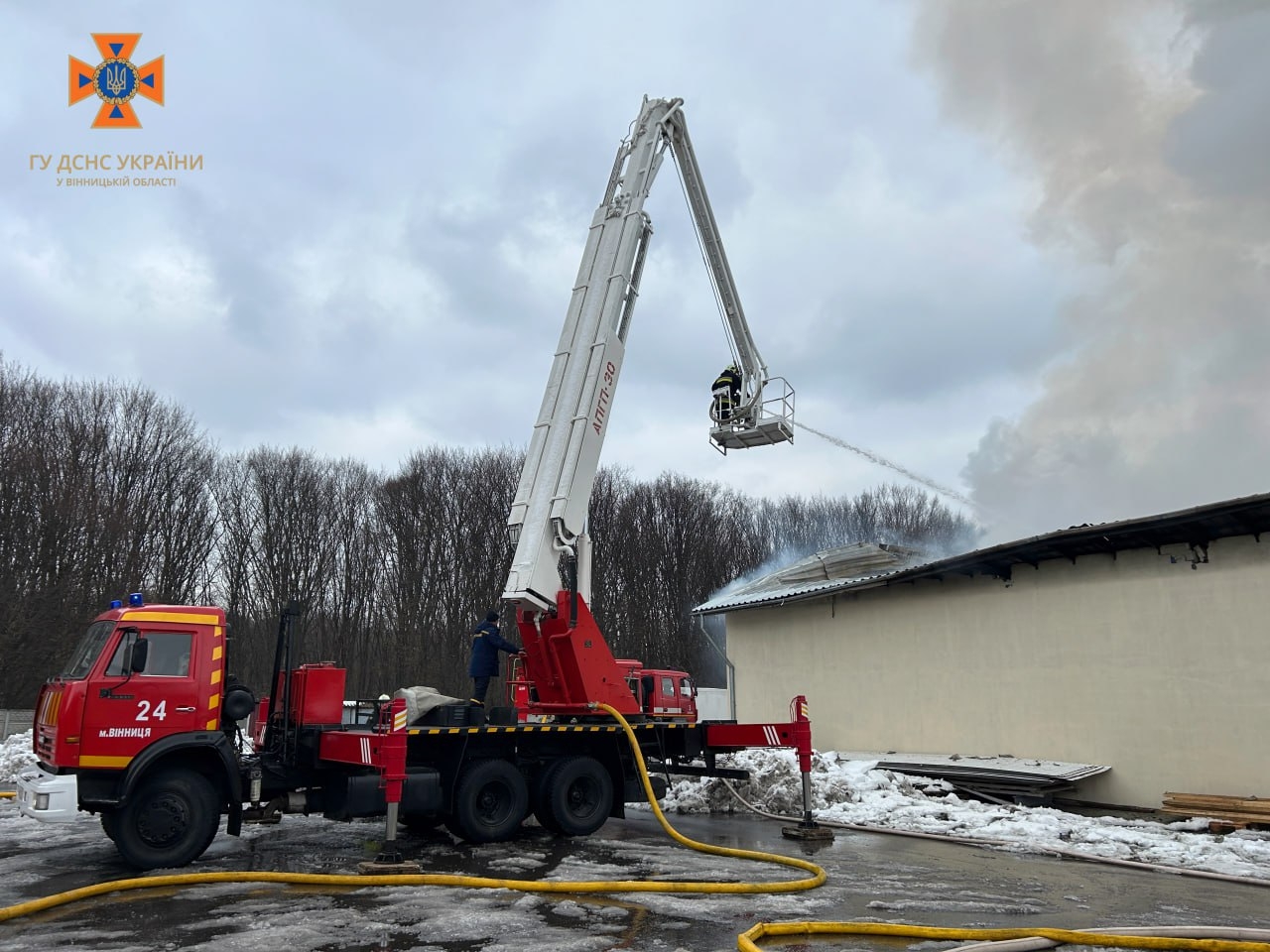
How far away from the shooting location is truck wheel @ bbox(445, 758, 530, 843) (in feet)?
36.2

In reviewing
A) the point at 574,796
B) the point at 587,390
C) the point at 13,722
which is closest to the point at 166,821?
the point at 574,796

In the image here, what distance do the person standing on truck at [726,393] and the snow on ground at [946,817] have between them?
6321 mm

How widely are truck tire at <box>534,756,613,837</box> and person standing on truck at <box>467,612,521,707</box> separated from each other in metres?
1.51

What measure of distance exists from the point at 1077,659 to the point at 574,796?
31.7ft

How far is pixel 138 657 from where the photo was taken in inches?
372

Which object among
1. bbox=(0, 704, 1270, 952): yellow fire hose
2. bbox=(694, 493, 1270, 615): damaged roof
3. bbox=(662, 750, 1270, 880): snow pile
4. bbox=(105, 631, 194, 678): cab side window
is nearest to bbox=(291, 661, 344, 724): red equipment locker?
bbox=(105, 631, 194, 678): cab side window

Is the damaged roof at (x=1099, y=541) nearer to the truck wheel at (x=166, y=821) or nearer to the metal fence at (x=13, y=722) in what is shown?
the truck wheel at (x=166, y=821)

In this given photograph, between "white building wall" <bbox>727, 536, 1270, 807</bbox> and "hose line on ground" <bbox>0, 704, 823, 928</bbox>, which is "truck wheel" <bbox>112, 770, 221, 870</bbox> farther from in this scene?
"white building wall" <bbox>727, 536, 1270, 807</bbox>

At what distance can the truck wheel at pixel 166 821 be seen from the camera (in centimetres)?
909

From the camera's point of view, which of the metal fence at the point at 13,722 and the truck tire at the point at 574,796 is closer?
the truck tire at the point at 574,796

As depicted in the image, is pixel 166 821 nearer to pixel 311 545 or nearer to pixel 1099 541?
pixel 1099 541

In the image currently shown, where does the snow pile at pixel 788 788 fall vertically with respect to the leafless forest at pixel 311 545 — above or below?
below

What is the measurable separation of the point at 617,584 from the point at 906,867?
35.7m

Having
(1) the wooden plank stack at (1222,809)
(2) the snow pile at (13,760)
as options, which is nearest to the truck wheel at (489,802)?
(1) the wooden plank stack at (1222,809)
